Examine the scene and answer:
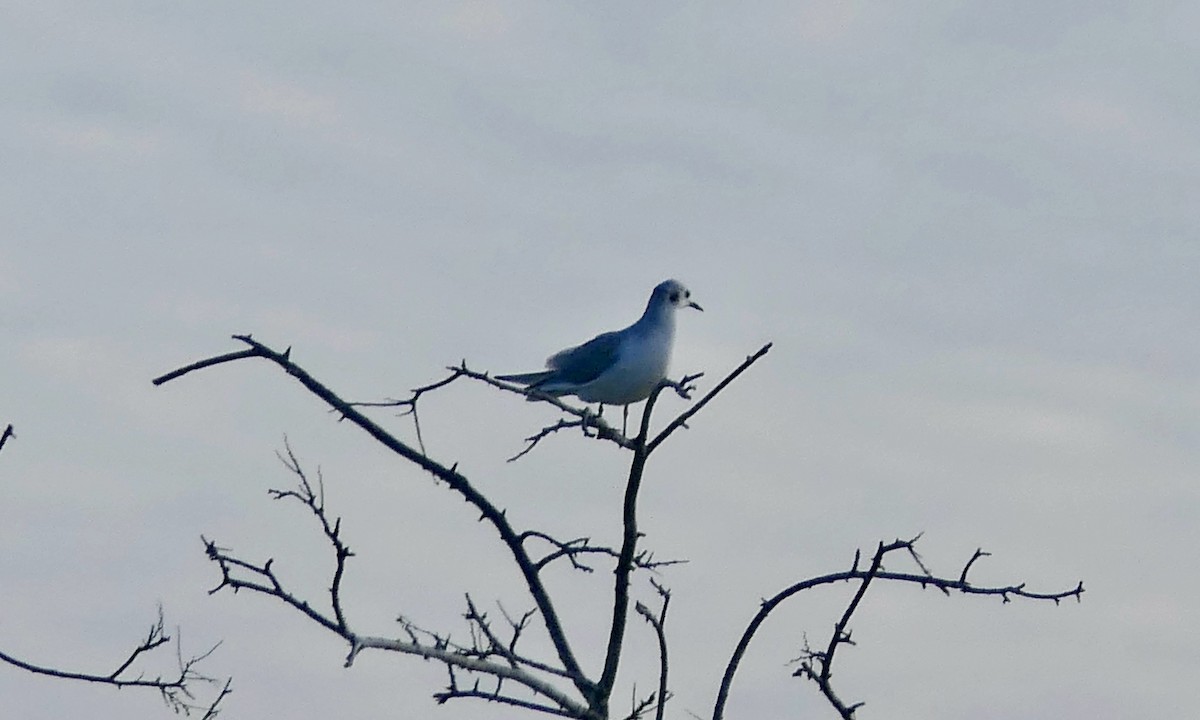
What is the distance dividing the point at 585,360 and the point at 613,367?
226mm

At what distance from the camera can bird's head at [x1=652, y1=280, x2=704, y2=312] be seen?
47.4ft

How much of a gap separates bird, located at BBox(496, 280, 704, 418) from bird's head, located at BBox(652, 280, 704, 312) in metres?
0.39

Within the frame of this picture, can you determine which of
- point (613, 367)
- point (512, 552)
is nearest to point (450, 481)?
point (512, 552)

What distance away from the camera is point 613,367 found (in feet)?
43.9

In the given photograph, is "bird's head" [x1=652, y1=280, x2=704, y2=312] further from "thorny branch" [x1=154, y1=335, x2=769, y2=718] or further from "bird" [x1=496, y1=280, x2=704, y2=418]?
"thorny branch" [x1=154, y1=335, x2=769, y2=718]

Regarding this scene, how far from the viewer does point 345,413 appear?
819 centimetres

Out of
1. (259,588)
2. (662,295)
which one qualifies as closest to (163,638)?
(259,588)

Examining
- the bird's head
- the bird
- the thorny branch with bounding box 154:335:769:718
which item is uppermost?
the bird's head

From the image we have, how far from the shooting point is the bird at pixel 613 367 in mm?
13188

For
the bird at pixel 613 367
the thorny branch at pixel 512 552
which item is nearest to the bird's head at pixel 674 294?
the bird at pixel 613 367

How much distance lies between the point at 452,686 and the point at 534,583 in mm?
1051

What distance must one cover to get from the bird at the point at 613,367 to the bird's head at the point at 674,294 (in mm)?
389

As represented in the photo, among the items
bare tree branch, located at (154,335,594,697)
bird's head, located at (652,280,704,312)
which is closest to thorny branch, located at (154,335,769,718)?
bare tree branch, located at (154,335,594,697)

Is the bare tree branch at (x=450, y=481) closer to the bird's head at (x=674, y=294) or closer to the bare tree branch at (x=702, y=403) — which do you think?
the bare tree branch at (x=702, y=403)
